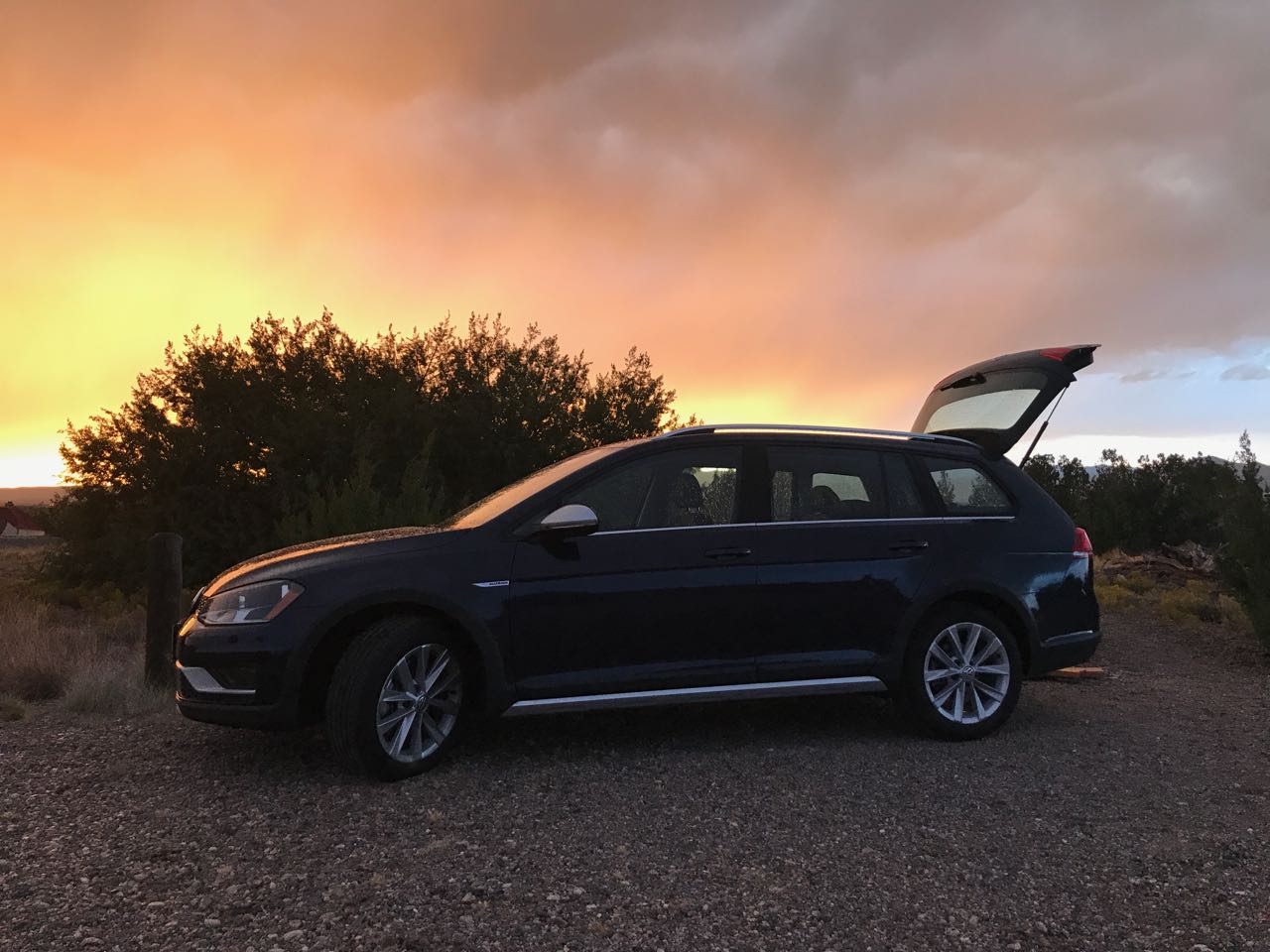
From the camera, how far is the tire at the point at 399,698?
15.5ft

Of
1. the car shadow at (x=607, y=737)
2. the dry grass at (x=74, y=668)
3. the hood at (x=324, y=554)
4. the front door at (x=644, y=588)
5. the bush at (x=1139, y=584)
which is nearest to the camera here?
the hood at (x=324, y=554)

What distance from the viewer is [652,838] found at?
4148 mm

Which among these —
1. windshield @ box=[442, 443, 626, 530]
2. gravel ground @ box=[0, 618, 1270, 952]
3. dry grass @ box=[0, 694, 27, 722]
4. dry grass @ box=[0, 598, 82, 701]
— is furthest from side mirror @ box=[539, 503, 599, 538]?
dry grass @ box=[0, 598, 82, 701]

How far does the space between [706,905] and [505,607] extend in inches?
78.4

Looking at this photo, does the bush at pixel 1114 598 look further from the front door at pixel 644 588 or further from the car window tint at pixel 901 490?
the front door at pixel 644 588

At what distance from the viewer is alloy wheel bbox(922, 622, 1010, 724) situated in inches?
225

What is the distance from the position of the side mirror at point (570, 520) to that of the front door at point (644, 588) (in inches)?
4.3

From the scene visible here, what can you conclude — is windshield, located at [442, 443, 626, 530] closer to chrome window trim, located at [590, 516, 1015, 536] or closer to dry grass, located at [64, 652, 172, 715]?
chrome window trim, located at [590, 516, 1015, 536]

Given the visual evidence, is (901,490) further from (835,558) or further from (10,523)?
(10,523)

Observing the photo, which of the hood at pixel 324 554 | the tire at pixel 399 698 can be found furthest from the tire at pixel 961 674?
the hood at pixel 324 554

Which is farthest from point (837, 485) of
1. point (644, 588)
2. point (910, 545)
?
point (644, 588)

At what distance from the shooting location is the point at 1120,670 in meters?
8.63

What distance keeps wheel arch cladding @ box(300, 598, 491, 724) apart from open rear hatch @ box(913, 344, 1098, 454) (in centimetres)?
349

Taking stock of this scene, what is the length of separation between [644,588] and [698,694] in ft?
2.13
